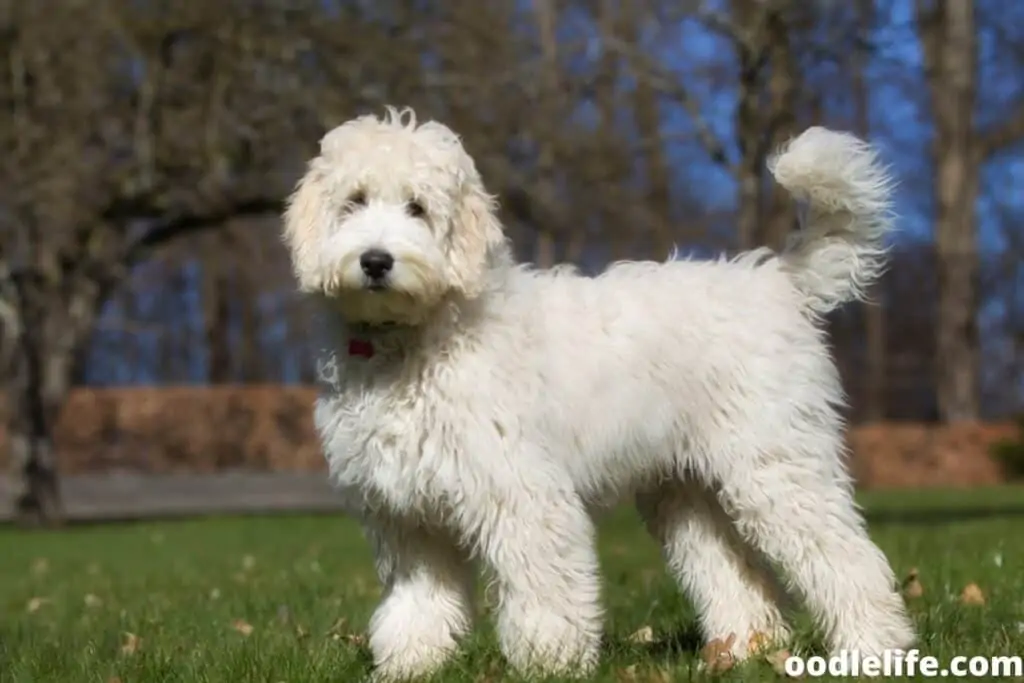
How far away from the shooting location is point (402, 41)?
57.7ft

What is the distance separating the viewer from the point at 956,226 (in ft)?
97.3

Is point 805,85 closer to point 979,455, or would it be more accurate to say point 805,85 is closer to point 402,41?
point 402,41

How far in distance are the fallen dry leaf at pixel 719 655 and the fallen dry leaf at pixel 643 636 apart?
1.32 feet

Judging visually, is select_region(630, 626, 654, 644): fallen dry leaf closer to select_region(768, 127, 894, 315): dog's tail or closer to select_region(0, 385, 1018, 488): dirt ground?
select_region(768, 127, 894, 315): dog's tail

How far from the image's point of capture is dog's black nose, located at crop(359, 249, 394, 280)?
4898mm

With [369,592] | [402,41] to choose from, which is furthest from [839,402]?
[402,41]

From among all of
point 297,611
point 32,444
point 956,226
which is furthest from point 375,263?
point 956,226

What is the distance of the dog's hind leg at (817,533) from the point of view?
530cm

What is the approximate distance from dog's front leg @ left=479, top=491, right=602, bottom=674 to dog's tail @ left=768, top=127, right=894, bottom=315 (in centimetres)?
151

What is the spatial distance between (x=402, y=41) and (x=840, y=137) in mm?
12477

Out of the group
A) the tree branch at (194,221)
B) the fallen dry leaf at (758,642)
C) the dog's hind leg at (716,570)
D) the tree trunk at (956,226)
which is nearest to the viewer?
the fallen dry leaf at (758,642)

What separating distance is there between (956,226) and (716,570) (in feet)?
83.5

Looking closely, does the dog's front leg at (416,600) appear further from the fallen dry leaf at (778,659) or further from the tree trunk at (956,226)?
the tree trunk at (956,226)

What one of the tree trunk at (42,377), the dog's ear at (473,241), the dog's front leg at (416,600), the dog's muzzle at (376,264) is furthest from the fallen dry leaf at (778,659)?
the tree trunk at (42,377)
